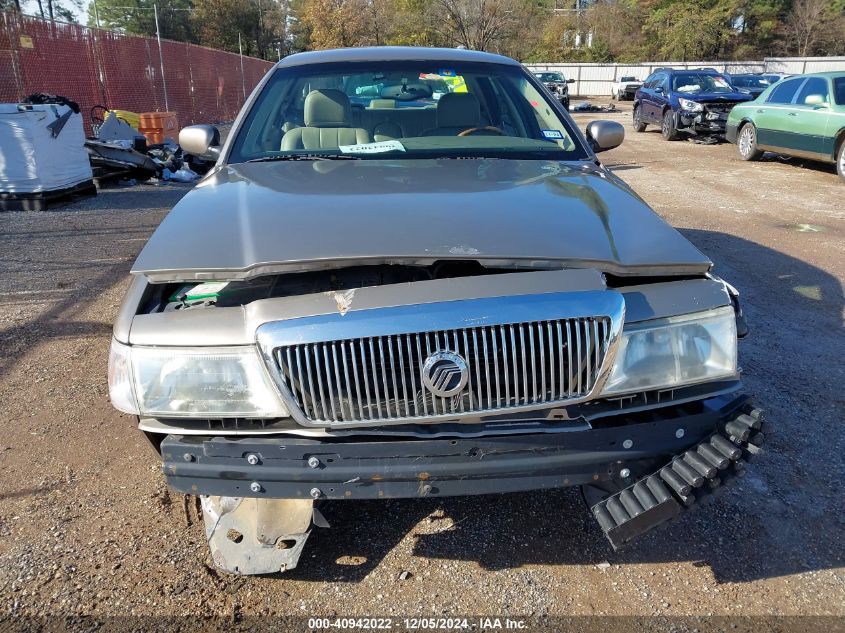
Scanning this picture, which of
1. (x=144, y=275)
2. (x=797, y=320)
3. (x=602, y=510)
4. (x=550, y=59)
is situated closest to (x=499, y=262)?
(x=602, y=510)

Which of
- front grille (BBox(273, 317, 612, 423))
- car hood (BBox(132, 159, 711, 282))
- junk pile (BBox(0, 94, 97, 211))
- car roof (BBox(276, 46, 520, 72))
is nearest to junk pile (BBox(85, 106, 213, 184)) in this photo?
junk pile (BBox(0, 94, 97, 211))

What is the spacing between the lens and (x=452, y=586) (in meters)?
2.33

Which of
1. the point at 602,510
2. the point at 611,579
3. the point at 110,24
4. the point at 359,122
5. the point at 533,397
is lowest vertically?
the point at 611,579

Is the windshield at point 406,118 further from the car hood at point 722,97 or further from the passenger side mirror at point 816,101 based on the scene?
the car hood at point 722,97

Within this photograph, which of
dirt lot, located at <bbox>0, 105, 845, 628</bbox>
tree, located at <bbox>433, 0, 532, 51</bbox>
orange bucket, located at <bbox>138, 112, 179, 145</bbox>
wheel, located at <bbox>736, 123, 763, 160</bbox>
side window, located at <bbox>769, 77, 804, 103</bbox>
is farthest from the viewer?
tree, located at <bbox>433, 0, 532, 51</bbox>

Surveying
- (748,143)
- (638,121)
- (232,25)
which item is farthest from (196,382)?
(232,25)

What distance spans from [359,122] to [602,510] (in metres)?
2.59

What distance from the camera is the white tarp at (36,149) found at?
8414 millimetres

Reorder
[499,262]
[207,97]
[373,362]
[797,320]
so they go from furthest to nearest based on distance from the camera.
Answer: [207,97], [797,320], [499,262], [373,362]

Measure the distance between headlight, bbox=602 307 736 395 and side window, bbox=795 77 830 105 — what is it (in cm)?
1068

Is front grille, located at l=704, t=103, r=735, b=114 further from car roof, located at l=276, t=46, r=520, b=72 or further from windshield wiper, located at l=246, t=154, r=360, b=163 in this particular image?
windshield wiper, located at l=246, t=154, r=360, b=163

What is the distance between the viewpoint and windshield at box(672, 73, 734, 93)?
16500 mm

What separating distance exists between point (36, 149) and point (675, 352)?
8914 mm

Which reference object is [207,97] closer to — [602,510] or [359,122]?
[359,122]
